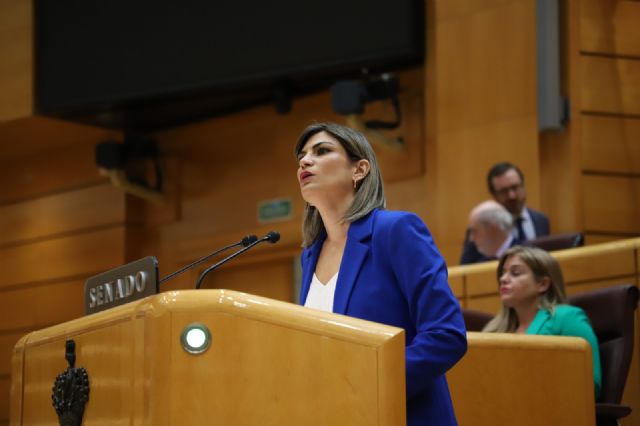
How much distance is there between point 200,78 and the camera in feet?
19.2

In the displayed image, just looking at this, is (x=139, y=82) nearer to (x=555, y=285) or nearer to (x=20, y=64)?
(x=20, y=64)

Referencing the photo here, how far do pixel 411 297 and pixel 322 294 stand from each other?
0.22 m

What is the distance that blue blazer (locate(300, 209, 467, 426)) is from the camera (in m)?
1.72

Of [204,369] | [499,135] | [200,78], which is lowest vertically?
[204,369]

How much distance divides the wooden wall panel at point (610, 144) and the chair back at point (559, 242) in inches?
36.0

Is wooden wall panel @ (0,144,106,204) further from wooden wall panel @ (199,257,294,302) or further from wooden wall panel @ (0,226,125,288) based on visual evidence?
wooden wall panel @ (199,257,294,302)

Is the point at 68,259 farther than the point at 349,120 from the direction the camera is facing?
Yes

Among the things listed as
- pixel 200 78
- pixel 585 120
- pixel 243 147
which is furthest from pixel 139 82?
pixel 585 120

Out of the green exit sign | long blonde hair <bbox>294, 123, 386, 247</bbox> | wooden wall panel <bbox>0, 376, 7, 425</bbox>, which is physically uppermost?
the green exit sign

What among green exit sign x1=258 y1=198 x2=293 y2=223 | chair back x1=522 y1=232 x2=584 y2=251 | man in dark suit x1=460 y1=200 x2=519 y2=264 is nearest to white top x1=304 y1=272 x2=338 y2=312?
chair back x1=522 y1=232 x2=584 y2=251

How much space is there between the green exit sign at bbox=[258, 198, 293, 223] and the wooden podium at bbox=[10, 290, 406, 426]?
4.59 meters

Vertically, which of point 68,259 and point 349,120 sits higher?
point 349,120

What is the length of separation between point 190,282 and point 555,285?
11.8 feet

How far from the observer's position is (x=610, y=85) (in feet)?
16.3
